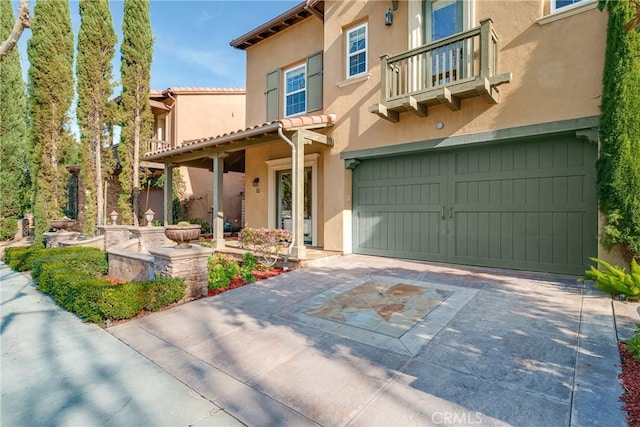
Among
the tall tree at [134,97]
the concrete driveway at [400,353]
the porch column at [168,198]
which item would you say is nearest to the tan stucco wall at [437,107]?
the porch column at [168,198]

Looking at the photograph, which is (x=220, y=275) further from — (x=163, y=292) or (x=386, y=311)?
(x=386, y=311)

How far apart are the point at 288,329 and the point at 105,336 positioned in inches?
85.5

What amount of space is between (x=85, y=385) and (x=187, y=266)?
2282 millimetres

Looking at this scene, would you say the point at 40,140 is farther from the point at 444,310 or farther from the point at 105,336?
the point at 444,310

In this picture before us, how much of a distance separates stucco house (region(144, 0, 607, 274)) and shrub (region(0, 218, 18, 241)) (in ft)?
31.5

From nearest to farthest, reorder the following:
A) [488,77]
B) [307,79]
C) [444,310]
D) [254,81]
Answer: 1. [444,310]
2. [488,77]
3. [307,79]
4. [254,81]

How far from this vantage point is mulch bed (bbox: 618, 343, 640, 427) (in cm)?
199

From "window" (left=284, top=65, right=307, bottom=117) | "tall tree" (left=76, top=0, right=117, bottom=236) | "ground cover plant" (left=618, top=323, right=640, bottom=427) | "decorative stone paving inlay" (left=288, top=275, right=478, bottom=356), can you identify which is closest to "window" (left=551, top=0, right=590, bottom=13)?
"decorative stone paving inlay" (left=288, top=275, right=478, bottom=356)

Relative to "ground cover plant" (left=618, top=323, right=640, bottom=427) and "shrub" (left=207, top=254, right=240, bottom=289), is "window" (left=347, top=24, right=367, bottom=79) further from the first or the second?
"ground cover plant" (left=618, top=323, right=640, bottom=427)

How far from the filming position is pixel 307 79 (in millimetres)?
9039

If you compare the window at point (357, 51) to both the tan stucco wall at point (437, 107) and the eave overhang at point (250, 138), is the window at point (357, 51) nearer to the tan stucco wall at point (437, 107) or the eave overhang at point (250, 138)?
the tan stucco wall at point (437, 107)

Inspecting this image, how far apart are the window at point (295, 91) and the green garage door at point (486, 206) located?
3.01m

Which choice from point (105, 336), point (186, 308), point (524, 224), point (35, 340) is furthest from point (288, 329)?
point (524, 224)

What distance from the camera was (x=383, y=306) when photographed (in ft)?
13.6
